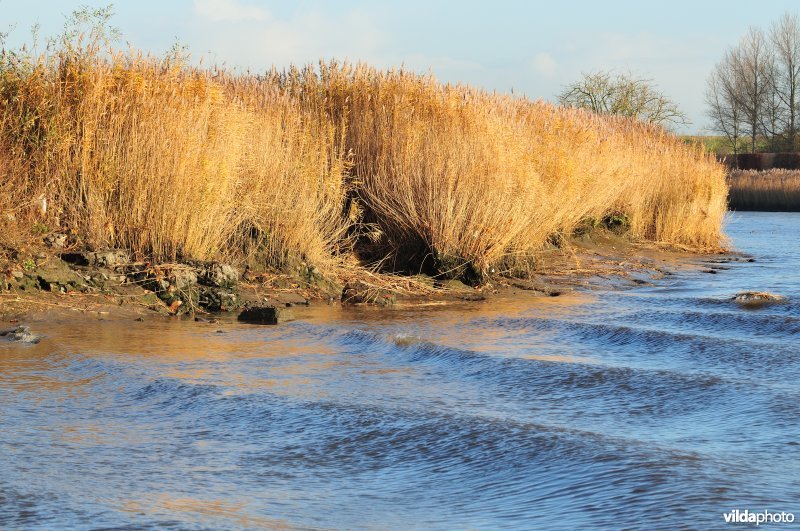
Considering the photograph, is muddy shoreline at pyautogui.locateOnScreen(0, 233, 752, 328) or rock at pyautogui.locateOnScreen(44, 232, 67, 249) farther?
rock at pyautogui.locateOnScreen(44, 232, 67, 249)

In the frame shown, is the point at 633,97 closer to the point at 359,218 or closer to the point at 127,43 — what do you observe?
the point at 359,218

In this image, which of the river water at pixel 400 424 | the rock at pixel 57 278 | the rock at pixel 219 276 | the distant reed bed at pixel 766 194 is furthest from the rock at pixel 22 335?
the distant reed bed at pixel 766 194

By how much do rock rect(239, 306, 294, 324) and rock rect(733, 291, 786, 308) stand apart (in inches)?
180

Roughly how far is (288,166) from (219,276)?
160cm

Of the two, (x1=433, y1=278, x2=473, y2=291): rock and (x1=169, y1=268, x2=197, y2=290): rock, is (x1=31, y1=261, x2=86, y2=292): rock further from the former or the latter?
(x1=433, y1=278, x2=473, y2=291): rock

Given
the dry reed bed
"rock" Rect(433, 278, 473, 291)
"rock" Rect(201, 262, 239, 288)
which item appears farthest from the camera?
"rock" Rect(433, 278, 473, 291)

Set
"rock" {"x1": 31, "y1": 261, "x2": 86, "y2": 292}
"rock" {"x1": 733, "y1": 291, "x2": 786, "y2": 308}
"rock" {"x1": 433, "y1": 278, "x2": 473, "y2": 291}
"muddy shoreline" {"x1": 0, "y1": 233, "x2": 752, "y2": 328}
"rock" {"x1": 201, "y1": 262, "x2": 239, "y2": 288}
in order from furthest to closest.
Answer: "rock" {"x1": 433, "y1": 278, "x2": 473, "y2": 291} → "rock" {"x1": 733, "y1": 291, "x2": 786, "y2": 308} → "rock" {"x1": 201, "y1": 262, "x2": 239, "y2": 288} → "rock" {"x1": 31, "y1": 261, "x2": 86, "y2": 292} → "muddy shoreline" {"x1": 0, "y1": 233, "x2": 752, "y2": 328}

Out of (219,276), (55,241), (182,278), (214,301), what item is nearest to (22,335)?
(55,241)

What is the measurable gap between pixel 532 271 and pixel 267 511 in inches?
333

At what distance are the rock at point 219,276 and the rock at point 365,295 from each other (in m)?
1.25

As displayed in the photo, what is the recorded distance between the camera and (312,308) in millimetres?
9484

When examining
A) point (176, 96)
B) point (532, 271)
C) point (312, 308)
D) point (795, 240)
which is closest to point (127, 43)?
point (176, 96)

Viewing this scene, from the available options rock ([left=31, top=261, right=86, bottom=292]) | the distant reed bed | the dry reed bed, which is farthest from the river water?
the distant reed bed

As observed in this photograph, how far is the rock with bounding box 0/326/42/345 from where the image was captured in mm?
7039
